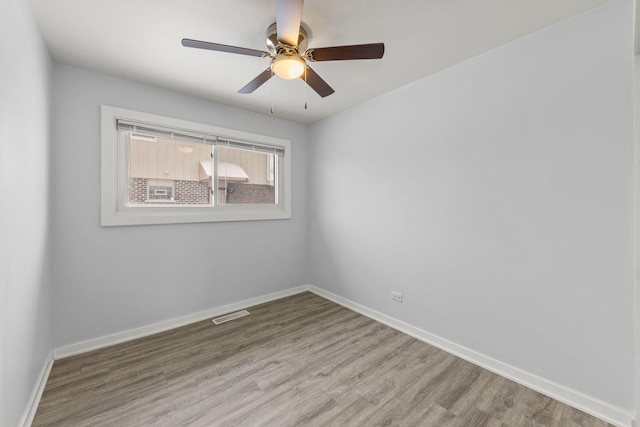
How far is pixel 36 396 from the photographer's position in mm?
1647

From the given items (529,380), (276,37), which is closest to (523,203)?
(529,380)

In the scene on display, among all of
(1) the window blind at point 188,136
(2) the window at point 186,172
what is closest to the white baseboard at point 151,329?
(2) the window at point 186,172

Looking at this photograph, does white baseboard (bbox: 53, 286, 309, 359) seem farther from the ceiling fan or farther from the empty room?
the ceiling fan

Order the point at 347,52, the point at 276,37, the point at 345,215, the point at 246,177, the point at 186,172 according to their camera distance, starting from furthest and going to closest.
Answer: the point at 246,177 < the point at 345,215 < the point at 186,172 < the point at 276,37 < the point at 347,52

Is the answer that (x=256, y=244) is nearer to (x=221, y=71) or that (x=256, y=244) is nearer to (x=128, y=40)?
(x=221, y=71)

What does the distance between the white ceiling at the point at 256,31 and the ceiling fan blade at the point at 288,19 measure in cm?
23

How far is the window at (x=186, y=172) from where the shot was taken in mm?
2422

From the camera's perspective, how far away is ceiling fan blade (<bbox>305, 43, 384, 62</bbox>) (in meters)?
1.52

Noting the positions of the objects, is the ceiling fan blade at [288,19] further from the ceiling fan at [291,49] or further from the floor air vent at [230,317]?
the floor air vent at [230,317]

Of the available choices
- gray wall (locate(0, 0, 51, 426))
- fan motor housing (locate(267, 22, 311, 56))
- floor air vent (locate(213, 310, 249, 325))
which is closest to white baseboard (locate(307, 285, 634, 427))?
floor air vent (locate(213, 310, 249, 325))

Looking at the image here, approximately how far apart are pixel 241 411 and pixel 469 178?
7.64 ft

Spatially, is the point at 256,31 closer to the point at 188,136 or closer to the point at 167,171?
the point at 188,136

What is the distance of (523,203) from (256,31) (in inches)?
86.8

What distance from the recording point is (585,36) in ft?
5.27
